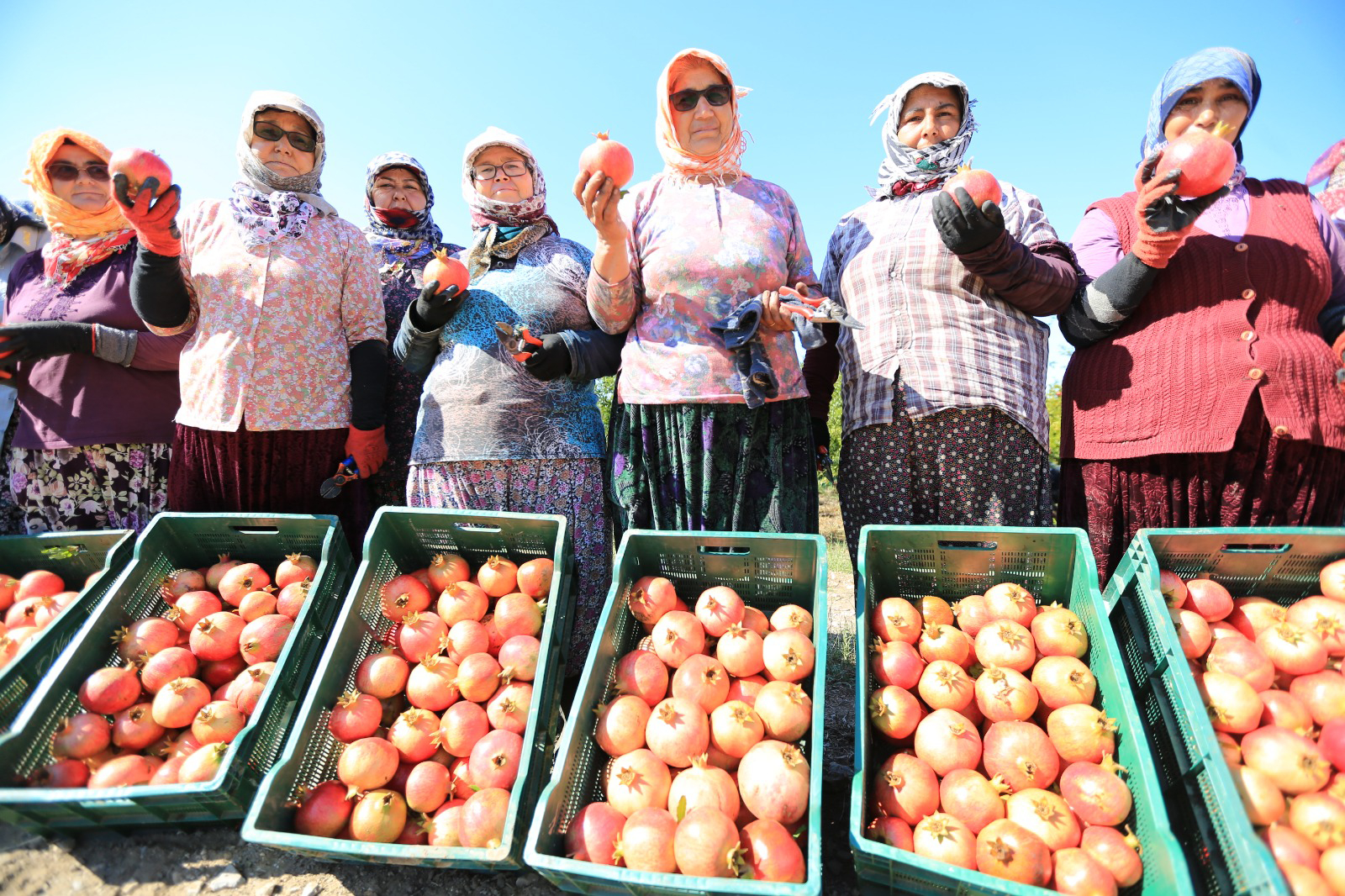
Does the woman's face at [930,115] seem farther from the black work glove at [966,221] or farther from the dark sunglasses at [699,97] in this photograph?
the dark sunglasses at [699,97]

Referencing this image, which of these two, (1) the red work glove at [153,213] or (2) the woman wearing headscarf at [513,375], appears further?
(2) the woman wearing headscarf at [513,375]

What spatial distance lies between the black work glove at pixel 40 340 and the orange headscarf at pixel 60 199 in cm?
46

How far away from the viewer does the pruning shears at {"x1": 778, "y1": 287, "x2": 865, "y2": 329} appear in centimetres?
201

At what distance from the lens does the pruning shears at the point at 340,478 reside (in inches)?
96.0

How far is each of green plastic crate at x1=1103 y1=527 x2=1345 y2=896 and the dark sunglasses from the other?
6.04 ft

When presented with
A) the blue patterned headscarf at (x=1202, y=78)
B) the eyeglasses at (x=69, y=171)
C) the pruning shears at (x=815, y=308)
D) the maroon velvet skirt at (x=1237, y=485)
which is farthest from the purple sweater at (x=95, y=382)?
the blue patterned headscarf at (x=1202, y=78)

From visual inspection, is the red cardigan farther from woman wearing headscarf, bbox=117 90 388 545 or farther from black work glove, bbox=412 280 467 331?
woman wearing headscarf, bbox=117 90 388 545

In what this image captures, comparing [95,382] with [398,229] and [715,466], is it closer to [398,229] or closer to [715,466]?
[398,229]

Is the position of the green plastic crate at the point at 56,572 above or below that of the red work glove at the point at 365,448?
below

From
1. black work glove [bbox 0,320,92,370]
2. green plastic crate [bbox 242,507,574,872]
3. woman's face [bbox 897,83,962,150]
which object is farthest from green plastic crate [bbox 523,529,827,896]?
black work glove [bbox 0,320,92,370]

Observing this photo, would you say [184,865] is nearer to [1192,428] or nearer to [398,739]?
[398,739]

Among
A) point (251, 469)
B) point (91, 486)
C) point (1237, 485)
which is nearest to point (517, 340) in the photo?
point (251, 469)

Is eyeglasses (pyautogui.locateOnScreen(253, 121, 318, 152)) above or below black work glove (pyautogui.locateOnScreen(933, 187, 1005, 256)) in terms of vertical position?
above

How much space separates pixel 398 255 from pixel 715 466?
1826mm
